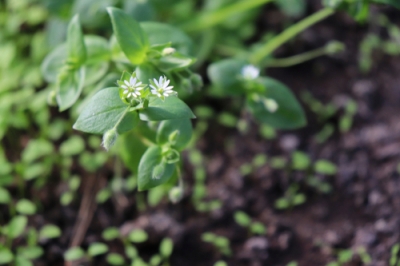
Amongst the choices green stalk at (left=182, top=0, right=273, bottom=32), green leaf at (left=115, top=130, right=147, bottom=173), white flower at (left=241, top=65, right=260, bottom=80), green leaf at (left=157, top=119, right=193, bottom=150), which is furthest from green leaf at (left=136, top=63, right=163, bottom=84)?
green stalk at (left=182, top=0, right=273, bottom=32)

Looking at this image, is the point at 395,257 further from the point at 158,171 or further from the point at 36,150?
the point at 36,150

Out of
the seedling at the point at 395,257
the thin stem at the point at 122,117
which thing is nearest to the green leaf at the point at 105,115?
the thin stem at the point at 122,117

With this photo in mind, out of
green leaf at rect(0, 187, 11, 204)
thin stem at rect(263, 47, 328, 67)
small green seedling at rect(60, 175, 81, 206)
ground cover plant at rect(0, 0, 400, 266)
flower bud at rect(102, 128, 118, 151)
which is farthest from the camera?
thin stem at rect(263, 47, 328, 67)

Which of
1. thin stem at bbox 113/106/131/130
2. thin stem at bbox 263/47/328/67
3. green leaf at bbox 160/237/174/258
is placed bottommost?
green leaf at bbox 160/237/174/258

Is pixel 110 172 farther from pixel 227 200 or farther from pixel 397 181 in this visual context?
pixel 397 181

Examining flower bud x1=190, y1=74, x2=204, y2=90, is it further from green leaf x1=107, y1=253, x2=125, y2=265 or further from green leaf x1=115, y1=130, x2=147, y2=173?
green leaf x1=107, y1=253, x2=125, y2=265

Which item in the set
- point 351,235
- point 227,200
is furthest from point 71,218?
point 351,235
